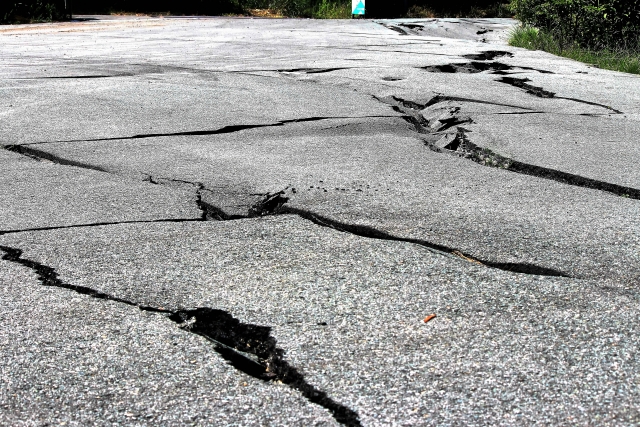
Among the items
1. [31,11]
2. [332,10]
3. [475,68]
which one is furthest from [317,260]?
[332,10]

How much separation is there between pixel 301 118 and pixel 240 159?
1506 millimetres

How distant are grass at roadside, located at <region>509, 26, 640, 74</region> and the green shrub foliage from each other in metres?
0.16

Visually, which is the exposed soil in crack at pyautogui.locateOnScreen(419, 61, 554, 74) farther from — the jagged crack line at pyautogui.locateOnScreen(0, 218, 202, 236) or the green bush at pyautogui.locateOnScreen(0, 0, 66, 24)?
the green bush at pyautogui.locateOnScreen(0, 0, 66, 24)

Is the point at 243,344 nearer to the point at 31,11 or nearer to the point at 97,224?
the point at 97,224

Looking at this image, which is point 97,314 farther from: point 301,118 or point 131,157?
point 301,118

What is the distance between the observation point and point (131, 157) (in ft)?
16.8

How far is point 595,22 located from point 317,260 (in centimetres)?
1065

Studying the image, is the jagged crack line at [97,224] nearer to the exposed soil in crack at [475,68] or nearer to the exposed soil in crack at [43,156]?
the exposed soil in crack at [43,156]

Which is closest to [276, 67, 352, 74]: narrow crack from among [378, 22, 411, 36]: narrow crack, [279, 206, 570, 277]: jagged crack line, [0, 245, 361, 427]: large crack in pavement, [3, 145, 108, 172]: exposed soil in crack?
[3, 145, 108, 172]: exposed soil in crack

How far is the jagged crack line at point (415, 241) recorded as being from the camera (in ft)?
10.4

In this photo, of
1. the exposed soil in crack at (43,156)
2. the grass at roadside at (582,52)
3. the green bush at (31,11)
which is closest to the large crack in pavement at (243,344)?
the exposed soil in crack at (43,156)

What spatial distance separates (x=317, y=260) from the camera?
3.24 m

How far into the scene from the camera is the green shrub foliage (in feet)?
39.9

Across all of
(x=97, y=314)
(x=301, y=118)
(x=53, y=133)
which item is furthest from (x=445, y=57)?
(x=97, y=314)
